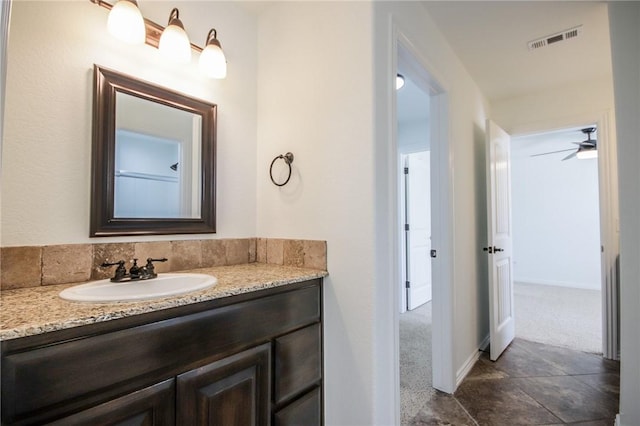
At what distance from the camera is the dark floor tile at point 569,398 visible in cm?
173

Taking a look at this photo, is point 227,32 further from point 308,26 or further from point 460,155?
point 460,155

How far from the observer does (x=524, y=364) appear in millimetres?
2363

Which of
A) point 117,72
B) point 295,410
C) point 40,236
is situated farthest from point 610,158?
point 40,236

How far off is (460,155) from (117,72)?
2.22 meters

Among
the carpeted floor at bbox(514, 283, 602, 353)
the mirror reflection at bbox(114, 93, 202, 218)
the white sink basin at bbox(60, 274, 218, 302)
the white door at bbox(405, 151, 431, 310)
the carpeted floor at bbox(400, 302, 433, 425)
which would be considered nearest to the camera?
the white sink basin at bbox(60, 274, 218, 302)

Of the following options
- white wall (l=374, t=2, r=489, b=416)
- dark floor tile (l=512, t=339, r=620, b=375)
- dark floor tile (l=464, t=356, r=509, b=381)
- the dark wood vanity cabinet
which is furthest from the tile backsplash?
dark floor tile (l=512, t=339, r=620, b=375)

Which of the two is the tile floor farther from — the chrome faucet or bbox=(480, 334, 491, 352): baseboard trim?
the chrome faucet

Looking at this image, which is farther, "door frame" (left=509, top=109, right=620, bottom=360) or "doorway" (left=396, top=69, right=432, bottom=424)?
"doorway" (left=396, top=69, right=432, bottom=424)

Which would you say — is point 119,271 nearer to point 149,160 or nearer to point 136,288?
point 136,288

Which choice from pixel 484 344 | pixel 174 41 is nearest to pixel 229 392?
pixel 174 41

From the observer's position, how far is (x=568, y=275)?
5.18m

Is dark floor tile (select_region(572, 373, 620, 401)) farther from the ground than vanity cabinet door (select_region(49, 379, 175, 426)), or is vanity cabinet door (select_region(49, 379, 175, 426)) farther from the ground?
vanity cabinet door (select_region(49, 379, 175, 426))

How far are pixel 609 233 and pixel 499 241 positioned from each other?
2.71 feet

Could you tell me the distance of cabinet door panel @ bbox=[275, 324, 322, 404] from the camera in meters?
1.22
